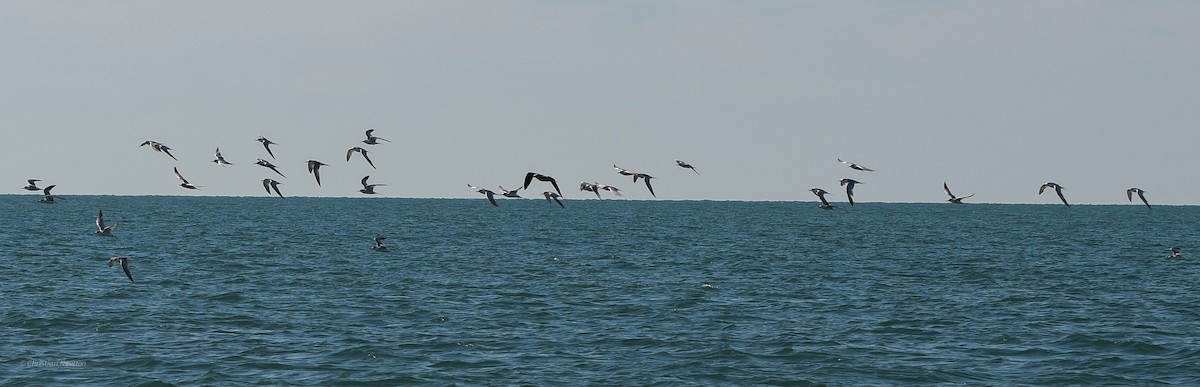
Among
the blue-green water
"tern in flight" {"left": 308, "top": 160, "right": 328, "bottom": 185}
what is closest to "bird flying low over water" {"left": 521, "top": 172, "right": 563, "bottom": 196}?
the blue-green water

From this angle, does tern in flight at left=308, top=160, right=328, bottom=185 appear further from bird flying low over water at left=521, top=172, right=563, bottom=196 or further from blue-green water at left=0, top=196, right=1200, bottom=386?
bird flying low over water at left=521, top=172, right=563, bottom=196

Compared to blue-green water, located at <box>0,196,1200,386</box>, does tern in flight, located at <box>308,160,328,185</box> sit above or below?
above

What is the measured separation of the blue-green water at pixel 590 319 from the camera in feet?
87.8

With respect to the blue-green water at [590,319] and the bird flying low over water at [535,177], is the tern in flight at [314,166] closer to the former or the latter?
the blue-green water at [590,319]

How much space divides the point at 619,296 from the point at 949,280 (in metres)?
15.7

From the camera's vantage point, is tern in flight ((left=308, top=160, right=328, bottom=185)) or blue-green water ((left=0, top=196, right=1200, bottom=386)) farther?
tern in flight ((left=308, top=160, right=328, bottom=185))

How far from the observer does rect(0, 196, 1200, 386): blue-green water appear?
26750mm

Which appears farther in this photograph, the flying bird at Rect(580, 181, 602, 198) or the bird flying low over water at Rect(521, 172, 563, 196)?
the flying bird at Rect(580, 181, 602, 198)

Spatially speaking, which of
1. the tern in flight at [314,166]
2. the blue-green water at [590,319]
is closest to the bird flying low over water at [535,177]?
the blue-green water at [590,319]

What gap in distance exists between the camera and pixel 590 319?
3569cm

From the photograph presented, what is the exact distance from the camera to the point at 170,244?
76062mm

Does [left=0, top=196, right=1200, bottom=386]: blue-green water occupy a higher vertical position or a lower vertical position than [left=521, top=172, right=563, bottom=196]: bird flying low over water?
lower

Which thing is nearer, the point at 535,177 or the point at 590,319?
the point at 535,177

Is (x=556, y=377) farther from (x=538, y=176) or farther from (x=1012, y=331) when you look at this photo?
(x=1012, y=331)
